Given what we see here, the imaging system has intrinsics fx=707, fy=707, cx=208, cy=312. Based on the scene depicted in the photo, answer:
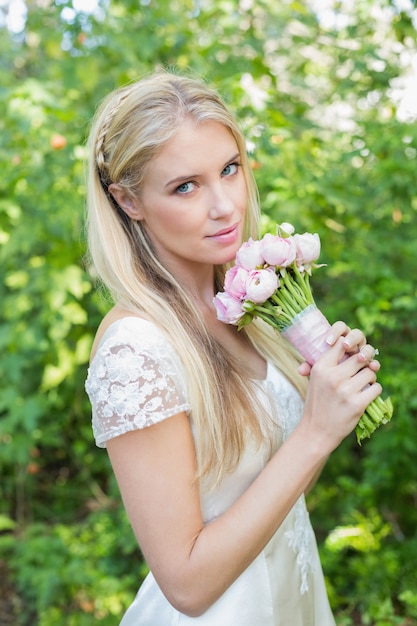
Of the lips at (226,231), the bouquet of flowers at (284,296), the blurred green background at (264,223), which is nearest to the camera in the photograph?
the bouquet of flowers at (284,296)

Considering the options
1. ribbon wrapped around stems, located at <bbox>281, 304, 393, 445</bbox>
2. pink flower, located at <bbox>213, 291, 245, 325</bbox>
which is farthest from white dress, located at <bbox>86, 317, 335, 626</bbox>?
ribbon wrapped around stems, located at <bbox>281, 304, 393, 445</bbox>

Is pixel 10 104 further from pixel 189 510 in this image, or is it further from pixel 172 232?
pixel 189 510

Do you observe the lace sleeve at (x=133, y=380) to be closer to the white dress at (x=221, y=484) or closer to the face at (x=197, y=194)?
the white dress at (x=221, y=484)

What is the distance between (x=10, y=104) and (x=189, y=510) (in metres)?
2.51

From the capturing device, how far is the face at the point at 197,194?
1.65 metres

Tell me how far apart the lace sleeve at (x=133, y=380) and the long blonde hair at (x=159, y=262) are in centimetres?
4

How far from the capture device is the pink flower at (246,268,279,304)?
5.19 ft

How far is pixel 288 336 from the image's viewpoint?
1630mm

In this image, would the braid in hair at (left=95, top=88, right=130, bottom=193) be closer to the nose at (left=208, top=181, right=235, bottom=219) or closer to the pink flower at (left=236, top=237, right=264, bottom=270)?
the nose at (left=208, top=181, right=235, bottom=219)

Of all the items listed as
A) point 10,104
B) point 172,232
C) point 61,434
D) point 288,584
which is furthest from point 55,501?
point 172,232

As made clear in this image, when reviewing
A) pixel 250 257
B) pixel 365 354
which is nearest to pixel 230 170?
pixel 250 257

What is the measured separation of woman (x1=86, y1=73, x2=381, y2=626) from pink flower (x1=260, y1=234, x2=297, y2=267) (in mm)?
126

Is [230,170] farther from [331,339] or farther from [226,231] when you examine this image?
[331,339]

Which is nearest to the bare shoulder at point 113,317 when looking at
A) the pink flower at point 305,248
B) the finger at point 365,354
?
the pink flower at point 305,248
